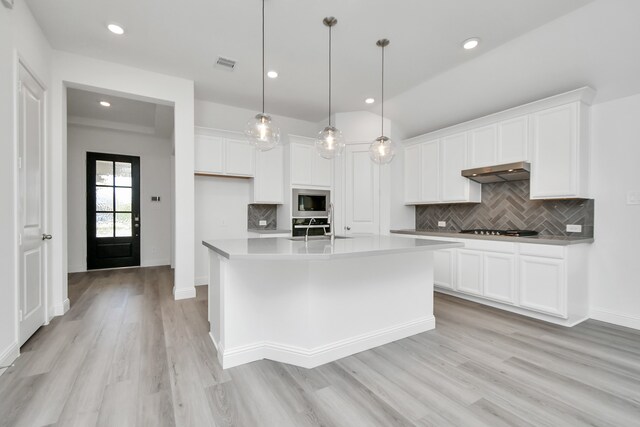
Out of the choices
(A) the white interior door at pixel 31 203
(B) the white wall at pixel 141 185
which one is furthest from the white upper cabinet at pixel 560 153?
(B) the white wall at pixel 141 185

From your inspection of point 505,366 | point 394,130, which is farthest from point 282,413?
point 394,130

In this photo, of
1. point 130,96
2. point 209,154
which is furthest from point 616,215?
point 130,96

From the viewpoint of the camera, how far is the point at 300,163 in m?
4.88

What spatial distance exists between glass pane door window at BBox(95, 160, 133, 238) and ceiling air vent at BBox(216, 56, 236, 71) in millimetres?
3791

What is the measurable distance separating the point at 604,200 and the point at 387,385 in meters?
3.18

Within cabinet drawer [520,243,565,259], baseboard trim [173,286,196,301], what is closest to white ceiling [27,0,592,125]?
cabinet drawer [520,243,565,259]

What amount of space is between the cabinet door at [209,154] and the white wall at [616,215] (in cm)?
471

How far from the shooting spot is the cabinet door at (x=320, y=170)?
4992 mm

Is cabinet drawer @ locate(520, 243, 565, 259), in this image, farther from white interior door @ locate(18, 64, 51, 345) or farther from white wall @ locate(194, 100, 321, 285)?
white interior door @ locate(18, 64, 51, 345)

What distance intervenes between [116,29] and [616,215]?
5.43 meters

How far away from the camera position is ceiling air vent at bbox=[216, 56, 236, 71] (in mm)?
3411

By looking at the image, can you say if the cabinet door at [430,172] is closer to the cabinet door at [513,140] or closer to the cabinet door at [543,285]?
the cabinet door at [513,140]

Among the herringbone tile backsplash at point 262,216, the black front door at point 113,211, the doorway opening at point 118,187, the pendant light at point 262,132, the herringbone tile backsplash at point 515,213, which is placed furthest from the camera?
the black front door at point 113,211

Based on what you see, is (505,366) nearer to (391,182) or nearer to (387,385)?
(387,385)
